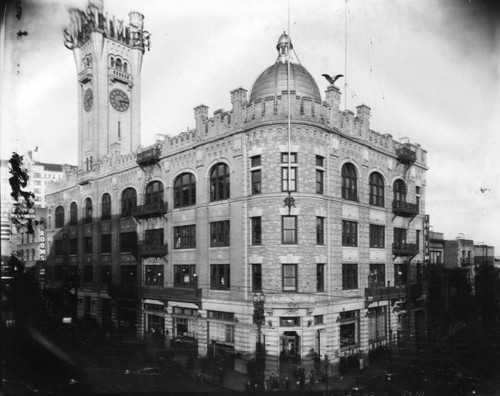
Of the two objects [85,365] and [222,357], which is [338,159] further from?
[85,365]

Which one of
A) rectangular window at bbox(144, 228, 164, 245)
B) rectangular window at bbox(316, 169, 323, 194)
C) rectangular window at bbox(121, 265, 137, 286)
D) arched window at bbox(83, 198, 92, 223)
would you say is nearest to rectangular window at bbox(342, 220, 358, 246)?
rectangular window at bbox(316, 169, 323, 194)

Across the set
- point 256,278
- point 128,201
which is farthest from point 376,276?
point 128,201

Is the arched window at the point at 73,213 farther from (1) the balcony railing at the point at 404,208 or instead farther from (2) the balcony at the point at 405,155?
(2) the balcony at the point at 405,155

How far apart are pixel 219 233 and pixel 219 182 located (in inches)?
134

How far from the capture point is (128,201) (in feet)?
107

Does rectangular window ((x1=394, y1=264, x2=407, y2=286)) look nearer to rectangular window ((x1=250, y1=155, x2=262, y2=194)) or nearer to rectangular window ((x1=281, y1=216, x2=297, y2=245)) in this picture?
rectangular window ((x1=281, y1=216, x2=297, y2=245))

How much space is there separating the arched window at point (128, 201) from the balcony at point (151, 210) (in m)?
1.73

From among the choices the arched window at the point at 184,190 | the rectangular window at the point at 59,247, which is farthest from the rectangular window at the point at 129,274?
the rectangular window at the point at 59,247

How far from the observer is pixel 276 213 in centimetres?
2364

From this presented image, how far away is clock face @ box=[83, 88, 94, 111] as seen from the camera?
134ft

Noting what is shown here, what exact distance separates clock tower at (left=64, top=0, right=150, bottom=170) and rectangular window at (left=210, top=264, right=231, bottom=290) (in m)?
18.1

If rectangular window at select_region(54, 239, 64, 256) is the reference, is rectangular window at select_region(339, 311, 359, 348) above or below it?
below

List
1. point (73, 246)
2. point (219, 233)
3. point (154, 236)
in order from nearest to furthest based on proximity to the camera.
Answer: point (219, 233)
point (154, 236)
point (73, 246)

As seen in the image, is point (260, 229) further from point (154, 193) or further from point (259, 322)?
point (154, 193)
